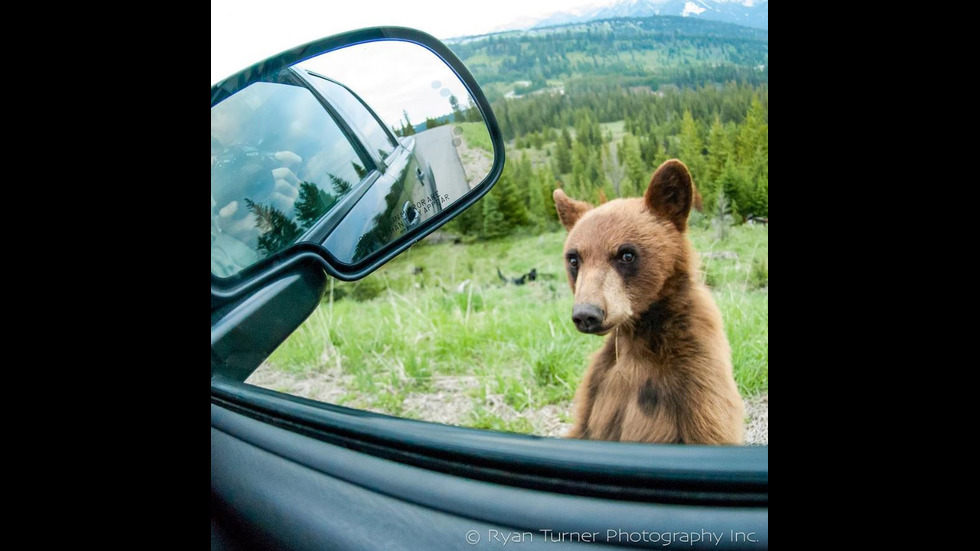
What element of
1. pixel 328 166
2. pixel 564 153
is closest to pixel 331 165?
pixel 328 166

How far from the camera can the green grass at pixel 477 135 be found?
1467mm

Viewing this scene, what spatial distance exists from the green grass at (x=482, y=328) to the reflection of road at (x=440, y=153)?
0.73ft

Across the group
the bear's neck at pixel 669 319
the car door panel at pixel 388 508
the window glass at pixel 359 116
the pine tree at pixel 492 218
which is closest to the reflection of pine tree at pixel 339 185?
the window glass at pixel 359 116

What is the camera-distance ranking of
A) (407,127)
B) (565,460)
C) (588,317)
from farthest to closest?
(407,127) → (588,317) → (565,460)

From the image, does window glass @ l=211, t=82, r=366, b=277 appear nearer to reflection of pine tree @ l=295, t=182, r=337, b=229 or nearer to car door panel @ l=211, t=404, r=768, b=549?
reflection of pine tree @ l=295, t=182, r=337, b=229

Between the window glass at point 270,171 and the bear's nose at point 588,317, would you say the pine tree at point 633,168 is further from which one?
the window glass at point 270,171

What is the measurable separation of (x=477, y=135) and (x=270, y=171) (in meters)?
0.51

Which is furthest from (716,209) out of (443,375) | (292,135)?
(292,135)

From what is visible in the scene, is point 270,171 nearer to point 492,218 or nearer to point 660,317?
point 492,218

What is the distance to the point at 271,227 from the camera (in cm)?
135
